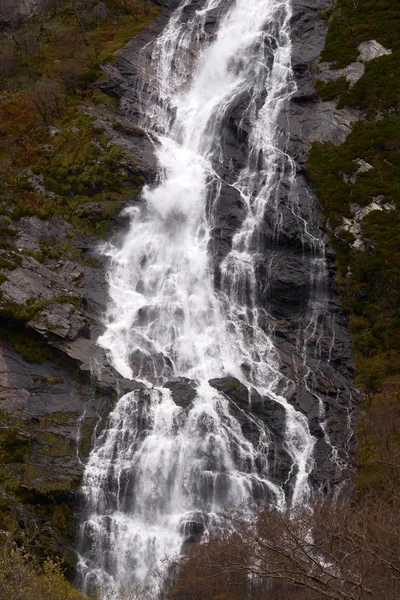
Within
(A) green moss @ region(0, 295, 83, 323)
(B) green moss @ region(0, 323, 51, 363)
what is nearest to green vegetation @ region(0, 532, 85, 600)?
(B) green moss @ region(0, 323, 51, 363)

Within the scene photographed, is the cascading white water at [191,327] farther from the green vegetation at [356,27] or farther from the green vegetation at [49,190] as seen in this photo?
the green vegetation at [356,27]

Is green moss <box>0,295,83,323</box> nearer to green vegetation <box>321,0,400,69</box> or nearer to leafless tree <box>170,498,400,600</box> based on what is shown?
leafless tree <box>170,498,400,600</box>

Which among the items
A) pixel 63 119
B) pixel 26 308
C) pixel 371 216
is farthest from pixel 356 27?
pixel 26 308

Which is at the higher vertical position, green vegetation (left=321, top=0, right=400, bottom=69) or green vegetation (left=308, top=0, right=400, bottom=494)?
green vegetation (left=321, top=0, right=400, bottom=69)

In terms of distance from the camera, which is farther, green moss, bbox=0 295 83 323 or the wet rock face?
green moss, bbox=0 295 83 323

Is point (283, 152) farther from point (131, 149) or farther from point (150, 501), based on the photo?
point (150, 501)

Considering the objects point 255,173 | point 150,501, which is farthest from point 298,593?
point 255,173
